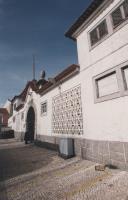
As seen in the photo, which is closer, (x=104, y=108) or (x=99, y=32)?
(x=104, y=108)

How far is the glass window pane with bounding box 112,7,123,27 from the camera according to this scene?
240 inches

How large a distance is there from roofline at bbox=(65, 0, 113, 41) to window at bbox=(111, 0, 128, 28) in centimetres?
70

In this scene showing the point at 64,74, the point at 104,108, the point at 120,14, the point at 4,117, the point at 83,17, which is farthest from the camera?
the point at 4,117

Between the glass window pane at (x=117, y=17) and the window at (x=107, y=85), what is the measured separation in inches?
83.5

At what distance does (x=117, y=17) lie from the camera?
6238 mm

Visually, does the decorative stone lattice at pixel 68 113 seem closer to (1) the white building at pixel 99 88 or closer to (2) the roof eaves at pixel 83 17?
(1) the white building at pixel 99 88

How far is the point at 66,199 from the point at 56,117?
708cm

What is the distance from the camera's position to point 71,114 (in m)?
8.93

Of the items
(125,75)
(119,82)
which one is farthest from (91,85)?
(125,75)

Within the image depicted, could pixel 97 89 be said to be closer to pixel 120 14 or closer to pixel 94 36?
pixel 94 36

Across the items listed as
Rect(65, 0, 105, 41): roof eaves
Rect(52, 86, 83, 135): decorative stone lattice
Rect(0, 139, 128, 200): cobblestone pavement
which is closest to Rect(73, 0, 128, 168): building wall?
Rect(65, 0, 105, 41): roof eaves

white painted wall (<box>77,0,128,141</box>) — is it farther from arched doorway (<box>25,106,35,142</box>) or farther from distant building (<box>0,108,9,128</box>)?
distant building (<box>0,108,9,128</box>)

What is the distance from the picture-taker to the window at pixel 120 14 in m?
5.92

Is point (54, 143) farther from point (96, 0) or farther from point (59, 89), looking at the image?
point (96, 0)
